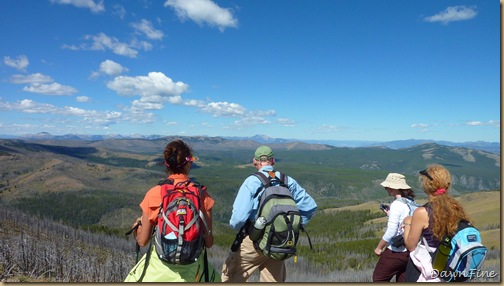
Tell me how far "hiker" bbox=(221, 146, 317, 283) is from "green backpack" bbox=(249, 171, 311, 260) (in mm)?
168

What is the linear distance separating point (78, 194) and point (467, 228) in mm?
150032

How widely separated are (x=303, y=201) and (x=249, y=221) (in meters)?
0.86

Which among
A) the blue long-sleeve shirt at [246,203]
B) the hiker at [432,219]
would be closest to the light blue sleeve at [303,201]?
the blue long-sleeve shirt at [246,203]

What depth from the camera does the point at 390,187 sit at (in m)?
5.49

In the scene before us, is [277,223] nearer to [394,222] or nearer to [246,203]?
[246,203]

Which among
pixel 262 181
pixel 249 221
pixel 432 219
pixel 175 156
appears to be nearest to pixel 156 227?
pixel 175 156

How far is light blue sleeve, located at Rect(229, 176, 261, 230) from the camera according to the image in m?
4.42

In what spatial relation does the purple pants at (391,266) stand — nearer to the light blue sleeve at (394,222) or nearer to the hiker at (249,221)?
the light blue sleeve at (394,222)

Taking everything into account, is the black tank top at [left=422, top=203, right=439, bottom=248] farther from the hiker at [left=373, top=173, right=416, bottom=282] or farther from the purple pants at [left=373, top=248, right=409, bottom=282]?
the purple pants at [left=373, top=248, right=409, bottom=282]

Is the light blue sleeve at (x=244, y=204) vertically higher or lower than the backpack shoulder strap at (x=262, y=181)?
lower

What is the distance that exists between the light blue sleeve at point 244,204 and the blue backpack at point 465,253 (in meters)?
2.21

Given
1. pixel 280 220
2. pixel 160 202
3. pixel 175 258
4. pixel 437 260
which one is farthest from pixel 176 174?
pixel 437 260

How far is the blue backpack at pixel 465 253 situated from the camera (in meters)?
3.69

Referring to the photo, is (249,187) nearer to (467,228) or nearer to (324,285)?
(324,285)
